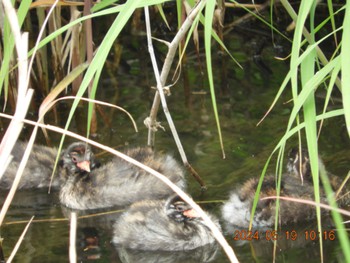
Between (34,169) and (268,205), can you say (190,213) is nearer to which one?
(268,205)

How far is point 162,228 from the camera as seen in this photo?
4598 millimetres

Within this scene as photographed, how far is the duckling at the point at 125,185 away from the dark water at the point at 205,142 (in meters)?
0.12

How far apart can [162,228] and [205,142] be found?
130cm

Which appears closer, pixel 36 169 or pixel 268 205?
pixel 268 205

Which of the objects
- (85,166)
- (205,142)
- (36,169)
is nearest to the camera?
(85,166)

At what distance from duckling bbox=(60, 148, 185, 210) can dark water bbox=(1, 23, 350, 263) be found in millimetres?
115

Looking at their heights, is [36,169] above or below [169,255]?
Result: below

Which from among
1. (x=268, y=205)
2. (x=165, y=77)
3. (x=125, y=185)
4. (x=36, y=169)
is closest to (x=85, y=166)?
(x=125, y=185)

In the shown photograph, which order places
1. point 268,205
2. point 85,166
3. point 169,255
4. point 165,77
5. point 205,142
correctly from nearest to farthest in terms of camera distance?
1. point 169,255
2. point 165,77
3. point 268,205
4. point 85,166
5. point 205,142

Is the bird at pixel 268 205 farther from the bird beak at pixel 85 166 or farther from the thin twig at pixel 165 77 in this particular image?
the bird beak at pixel 85 166

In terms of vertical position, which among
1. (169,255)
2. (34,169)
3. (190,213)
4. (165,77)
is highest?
(165,77)

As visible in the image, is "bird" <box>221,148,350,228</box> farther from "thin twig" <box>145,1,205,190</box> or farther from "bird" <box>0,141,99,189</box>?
"bird" <box>0,141,99,189</box>

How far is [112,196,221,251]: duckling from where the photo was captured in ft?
14.8

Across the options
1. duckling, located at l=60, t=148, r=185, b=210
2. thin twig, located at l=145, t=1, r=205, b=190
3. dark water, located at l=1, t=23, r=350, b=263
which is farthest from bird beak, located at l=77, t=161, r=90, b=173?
thin twig, located at l=145, t=1, r=205, b=190
